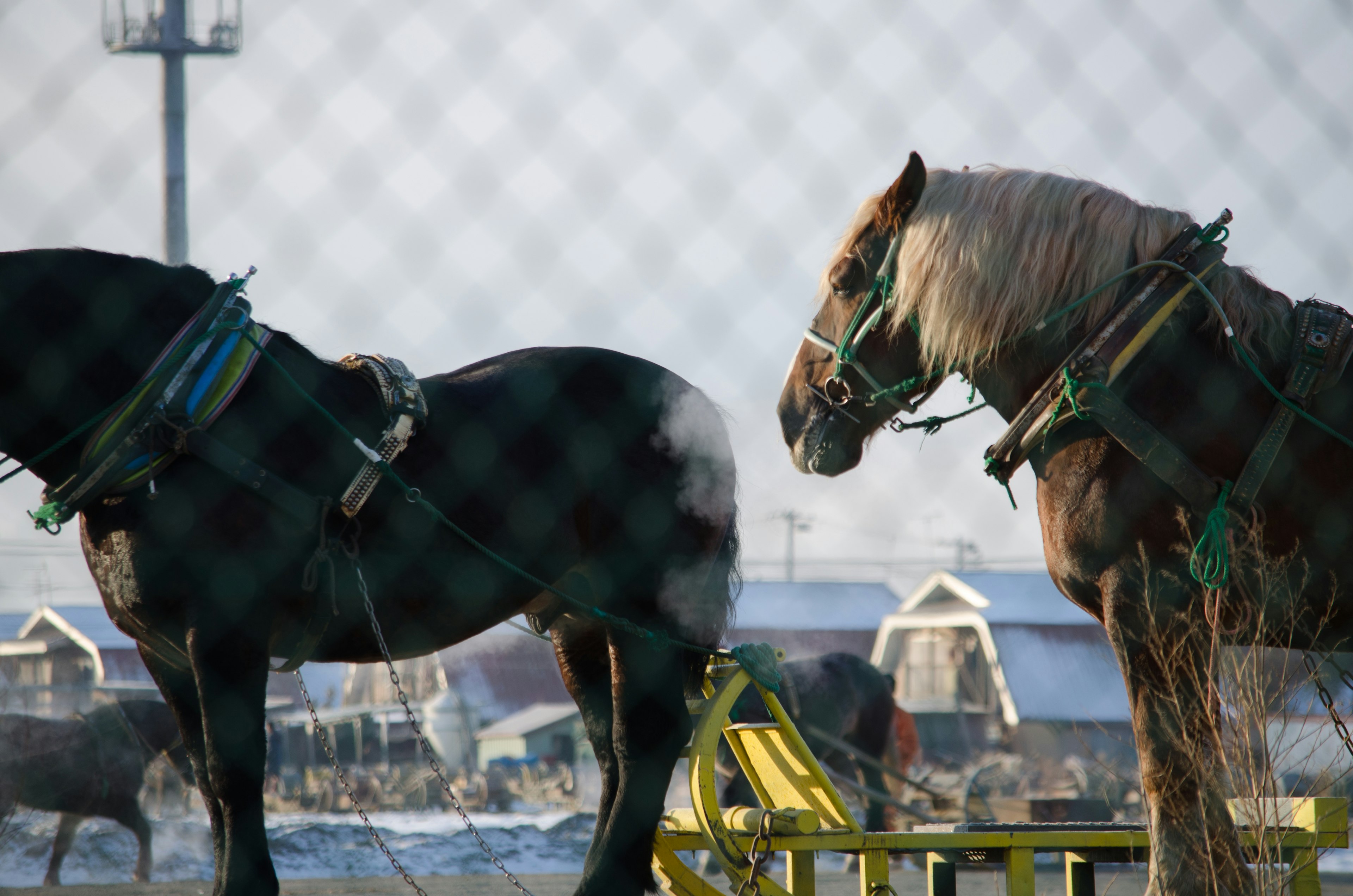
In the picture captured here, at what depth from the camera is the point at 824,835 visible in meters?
2.52

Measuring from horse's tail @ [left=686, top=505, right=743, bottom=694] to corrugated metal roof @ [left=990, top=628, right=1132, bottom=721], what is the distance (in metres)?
17.4

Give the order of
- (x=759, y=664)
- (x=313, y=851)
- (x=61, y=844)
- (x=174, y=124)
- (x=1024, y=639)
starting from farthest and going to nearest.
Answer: (x=1024, y=639) < (x=313, y=851) < (x=61, y=844) < (x=174, y=124) < (x=759, y=664)

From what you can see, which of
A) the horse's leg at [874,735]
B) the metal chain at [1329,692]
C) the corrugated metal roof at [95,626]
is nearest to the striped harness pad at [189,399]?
the metal chain at [1329,692]

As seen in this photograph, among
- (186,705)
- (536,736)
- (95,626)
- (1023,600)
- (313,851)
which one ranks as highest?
(1023,600)

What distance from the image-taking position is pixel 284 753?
22641 millimetres

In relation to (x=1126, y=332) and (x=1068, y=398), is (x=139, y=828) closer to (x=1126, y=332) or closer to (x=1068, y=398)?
(x=1068, y=398)

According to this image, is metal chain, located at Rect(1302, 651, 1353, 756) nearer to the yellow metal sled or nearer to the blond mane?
the yellow metal sled

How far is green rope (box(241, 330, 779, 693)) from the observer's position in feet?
7.36

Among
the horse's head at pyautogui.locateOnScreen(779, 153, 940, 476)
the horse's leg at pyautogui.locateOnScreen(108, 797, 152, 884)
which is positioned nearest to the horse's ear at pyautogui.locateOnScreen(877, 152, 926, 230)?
the horse's head at pyautogui.locateOnScreen(779, 153, 940, 476)

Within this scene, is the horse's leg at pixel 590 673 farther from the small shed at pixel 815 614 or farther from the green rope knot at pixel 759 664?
the small shed at pixel 815 614

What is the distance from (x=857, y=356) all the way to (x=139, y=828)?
268 inches

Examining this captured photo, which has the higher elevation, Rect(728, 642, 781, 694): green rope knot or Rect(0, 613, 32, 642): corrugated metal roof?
Rect(0, 613, 32, 642): corrugated metal roof

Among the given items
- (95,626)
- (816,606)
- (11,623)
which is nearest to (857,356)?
(95,626)

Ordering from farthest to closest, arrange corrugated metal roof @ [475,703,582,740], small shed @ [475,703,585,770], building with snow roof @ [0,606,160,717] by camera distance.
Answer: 1. small shed @ [475,703,585,770]
2. corrugated metal roof @ [475,703,582,740]
3. building with snow roof @ [0,606,160,717]
